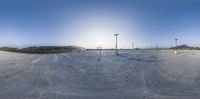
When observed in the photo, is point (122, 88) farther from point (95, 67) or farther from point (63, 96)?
point (95, 67)

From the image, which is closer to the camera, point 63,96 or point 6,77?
point 63,96

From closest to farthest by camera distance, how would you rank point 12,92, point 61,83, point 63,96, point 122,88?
point 63,96
point 12,92
point 122,88
point 61,83

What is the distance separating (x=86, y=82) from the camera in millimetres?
21750

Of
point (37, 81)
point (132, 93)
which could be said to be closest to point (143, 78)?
point (132, 93)

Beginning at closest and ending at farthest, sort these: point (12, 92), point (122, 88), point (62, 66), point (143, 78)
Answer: point (12, 92) < point (122, 88) < point (143, 78) < point (62, 66)

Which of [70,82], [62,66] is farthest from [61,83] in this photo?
[62,66]

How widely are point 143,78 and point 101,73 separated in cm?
383

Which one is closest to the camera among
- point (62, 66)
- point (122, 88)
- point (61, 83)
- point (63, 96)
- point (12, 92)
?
point (63, 96)

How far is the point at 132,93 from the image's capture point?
1817 centimetres

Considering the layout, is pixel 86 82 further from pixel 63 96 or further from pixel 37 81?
pixel 63 96

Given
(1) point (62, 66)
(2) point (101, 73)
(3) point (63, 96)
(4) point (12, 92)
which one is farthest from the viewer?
(1) point (62, 66)

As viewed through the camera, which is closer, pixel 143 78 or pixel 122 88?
pixel 122 88

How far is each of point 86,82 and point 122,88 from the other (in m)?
2.91

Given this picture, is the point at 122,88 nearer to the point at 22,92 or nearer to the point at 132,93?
the point at 132,93
